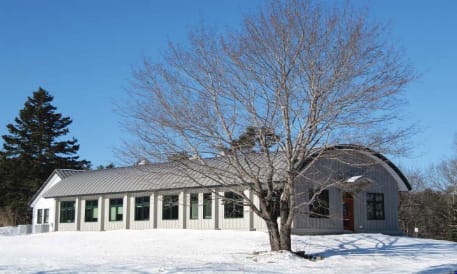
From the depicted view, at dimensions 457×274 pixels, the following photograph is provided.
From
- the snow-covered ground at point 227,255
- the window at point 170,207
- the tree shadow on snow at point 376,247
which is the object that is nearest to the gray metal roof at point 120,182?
the window at point 170,207

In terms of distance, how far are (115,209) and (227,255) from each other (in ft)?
55.3

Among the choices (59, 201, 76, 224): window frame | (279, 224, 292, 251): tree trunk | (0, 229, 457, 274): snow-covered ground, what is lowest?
(0, 229, 457, 274): snow-covered ground

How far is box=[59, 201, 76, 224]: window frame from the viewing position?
36.7m

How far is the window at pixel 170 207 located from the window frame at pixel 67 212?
342 inches

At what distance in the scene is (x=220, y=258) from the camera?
1764 centimetres

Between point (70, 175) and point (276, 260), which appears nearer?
point (276, 260)

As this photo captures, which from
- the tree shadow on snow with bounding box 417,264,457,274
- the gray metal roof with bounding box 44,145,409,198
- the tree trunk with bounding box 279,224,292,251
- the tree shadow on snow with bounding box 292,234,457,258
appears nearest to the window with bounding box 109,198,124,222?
the gray metal roof with bounding box 44,145,409,198

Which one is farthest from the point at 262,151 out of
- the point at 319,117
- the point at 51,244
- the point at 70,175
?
the point at 70,175

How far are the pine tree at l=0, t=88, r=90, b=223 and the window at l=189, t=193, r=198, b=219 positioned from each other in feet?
98.2

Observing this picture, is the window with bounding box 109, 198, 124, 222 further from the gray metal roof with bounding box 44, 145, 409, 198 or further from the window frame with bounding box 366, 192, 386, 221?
the window frame with bounding box 366, 192, 386, 221

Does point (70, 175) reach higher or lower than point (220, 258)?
higher

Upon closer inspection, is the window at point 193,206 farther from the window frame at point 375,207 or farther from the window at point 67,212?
the window at point 67,212

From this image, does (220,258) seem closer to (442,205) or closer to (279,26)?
(279,26)

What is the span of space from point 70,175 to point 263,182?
26160 millimetres
